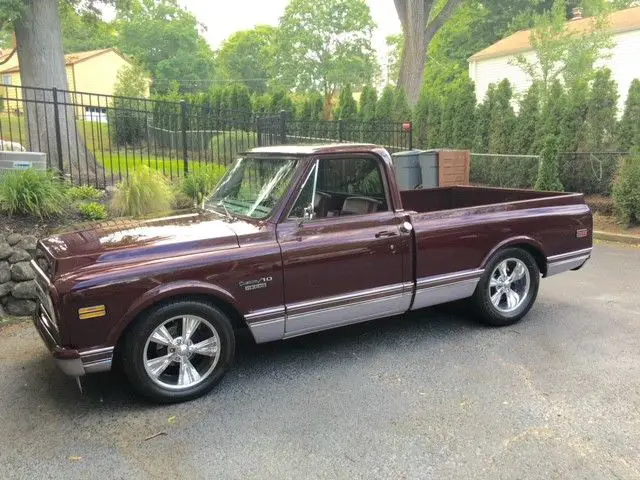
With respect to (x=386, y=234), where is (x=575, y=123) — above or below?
above

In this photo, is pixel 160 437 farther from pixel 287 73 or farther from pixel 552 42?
pixel 287 73

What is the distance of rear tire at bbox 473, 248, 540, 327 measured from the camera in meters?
5.00

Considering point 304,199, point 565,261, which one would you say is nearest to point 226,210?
point 304,199

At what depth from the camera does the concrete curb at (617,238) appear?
908 cm

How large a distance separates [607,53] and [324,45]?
3714cm

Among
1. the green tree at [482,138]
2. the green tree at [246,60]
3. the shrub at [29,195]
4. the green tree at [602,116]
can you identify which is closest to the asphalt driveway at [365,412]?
the shrub at [29,195]

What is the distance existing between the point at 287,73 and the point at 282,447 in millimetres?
55566

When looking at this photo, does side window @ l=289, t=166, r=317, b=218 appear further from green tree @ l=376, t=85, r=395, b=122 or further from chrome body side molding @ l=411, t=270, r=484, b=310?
green tree @ l=376, t=85, r=395, b=122

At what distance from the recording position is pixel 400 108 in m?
16.5

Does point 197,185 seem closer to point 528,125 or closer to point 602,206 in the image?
point 602,206

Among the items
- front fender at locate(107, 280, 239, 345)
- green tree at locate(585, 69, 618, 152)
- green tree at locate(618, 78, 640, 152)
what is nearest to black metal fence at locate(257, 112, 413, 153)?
green tree at locate(585, 69, 618, 152)

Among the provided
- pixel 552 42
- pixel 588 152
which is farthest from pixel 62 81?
pixel 552 42

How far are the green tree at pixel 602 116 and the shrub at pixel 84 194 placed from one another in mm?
9553

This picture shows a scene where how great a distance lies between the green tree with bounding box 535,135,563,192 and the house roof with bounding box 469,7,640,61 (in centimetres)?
877
